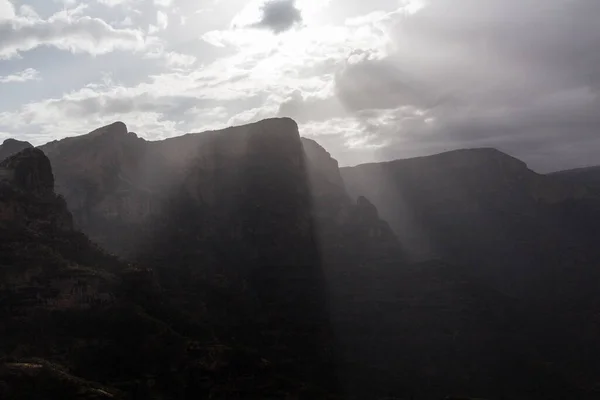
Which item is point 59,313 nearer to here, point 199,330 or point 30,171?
point 199,330

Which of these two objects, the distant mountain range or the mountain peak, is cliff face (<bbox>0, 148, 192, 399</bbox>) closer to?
the distant mountain range

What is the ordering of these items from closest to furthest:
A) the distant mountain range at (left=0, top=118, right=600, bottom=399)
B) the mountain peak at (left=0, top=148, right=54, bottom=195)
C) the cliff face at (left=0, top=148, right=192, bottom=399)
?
the cliff face at (left=0, top=148, right=192, bottom=399)
the distant mountain range at (left=0, top=118, right=600, bottom=399)
the mountain peak at (left=0, top=148, right=54, bottom=195)

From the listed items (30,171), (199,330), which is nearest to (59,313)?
(199,330)

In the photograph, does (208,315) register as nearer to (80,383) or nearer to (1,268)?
(1,268)

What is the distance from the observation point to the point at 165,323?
109 metres

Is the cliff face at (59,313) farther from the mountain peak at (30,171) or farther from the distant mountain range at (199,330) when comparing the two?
the mountain peak at (30,171)

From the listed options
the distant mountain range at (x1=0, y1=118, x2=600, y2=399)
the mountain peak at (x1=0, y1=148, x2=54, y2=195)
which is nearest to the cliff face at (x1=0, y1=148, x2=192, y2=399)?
the distant mountain range at (x1=0, y1=118, x2=600, y2=399)

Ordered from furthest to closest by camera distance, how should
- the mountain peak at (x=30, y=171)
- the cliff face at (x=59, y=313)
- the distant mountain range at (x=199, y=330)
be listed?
1. the mountain peak at (x=30, y=171)
2. the distant mountain range at (x=199, y=330)
3. the cliff face at (x=59, y=313)

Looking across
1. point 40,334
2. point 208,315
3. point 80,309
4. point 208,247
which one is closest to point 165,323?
point 80,309

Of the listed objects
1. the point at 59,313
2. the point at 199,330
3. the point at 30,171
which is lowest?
the point at 199,330

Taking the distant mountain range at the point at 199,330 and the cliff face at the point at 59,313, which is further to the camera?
the distant mountain range at the point at 199,330

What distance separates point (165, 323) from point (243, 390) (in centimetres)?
2164

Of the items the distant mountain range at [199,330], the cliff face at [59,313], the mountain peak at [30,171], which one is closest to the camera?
the cliff face at [59,313]

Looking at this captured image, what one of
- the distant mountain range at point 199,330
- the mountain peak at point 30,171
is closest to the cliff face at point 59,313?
the distant mountain range at point 199,330
